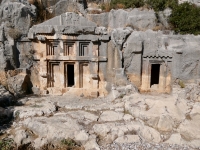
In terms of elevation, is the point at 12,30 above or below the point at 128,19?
below

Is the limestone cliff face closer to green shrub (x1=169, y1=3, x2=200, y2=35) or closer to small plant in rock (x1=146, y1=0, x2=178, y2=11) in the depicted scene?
small plant in rock (x1=146, y1=0, x2=178, y2=11)

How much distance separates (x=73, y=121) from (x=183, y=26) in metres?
8.17

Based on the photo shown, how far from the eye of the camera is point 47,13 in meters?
13.9

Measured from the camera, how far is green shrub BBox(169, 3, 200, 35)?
38.9 feet

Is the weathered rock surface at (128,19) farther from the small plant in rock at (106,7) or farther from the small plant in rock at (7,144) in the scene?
the small plant in rock at (7,144)

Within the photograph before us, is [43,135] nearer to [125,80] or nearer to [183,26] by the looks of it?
[125,80]

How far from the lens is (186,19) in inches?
470

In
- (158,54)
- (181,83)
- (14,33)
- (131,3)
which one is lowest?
(181,83)

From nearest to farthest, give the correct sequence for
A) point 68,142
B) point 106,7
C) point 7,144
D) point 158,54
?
point 7,144 → point 68,142 → point 158,54 → point 106,7

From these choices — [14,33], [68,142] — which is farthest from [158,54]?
[14,33]

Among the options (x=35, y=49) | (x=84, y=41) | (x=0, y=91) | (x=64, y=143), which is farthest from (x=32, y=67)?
(x=64, y=143)

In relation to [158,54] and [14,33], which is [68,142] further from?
[14,33]

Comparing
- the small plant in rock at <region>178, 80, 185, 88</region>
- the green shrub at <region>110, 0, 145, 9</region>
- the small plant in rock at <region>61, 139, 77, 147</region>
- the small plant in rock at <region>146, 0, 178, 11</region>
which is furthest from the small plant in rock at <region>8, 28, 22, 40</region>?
the small plant in rock at <region>178, 80, 185, 88</region>

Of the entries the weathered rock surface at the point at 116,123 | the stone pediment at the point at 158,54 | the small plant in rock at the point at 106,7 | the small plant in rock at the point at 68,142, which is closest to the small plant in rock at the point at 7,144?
the weathered rock surface at the point at 116,123
